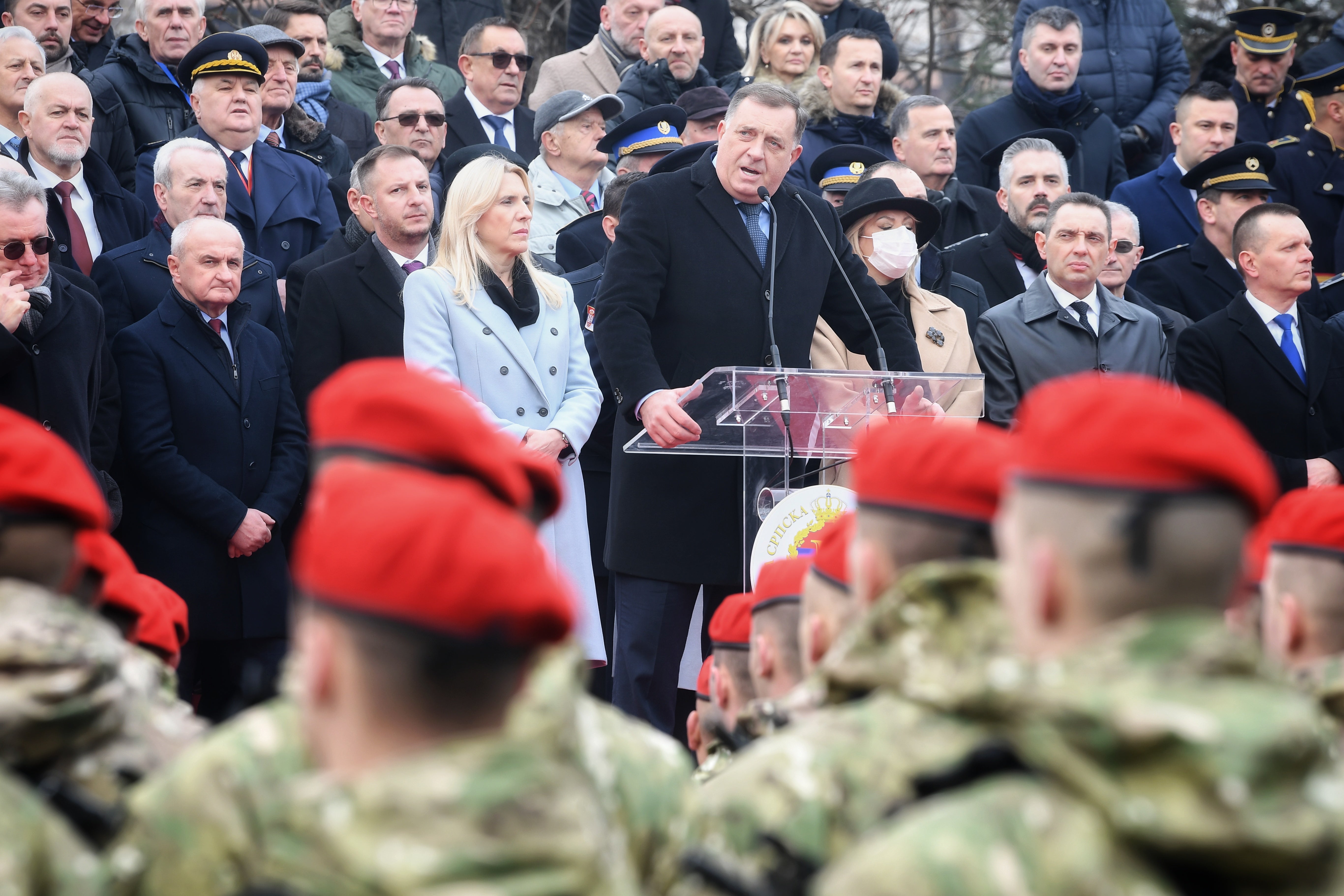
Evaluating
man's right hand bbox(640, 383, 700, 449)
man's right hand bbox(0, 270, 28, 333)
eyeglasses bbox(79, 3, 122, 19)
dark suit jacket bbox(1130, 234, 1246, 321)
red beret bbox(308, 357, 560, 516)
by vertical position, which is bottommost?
dark suit jacket bbox(1130, 234, 1246, 321)

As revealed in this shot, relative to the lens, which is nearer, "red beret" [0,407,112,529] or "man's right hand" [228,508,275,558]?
"red beret" [0,407,112,529]

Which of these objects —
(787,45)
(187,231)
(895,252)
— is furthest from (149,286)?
(787,45)

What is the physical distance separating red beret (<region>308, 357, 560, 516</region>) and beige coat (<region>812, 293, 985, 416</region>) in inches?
167

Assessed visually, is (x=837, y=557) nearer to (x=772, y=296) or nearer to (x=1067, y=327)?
(x=772, y=296)

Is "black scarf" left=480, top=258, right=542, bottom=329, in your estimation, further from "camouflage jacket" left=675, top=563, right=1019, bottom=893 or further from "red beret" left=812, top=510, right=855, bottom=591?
"camouflage jacket" left=675, top=563, right=1019, bottom=893

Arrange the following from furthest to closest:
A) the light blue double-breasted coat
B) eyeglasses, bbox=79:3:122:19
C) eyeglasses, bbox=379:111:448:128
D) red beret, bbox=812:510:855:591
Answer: eyeglasses, bbox=79:3:122:19 < eyeglasses, bbox=379:111:448:128 < the light blue double-breasted coat < red beret, bbox=812:510:855:591

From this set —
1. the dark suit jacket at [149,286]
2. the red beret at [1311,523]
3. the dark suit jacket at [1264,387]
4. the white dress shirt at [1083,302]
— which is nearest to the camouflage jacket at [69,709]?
the red beret at [1311,523]

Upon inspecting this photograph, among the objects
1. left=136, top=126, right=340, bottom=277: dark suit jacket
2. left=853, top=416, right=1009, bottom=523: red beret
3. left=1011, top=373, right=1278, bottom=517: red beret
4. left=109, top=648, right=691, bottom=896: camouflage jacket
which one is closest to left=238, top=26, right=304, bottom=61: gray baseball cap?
left=136, top=126, right=340, bottom=277: dark suit jacket

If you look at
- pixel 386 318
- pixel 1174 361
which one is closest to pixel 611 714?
pixel 386 318

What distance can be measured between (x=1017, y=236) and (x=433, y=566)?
7.00 m

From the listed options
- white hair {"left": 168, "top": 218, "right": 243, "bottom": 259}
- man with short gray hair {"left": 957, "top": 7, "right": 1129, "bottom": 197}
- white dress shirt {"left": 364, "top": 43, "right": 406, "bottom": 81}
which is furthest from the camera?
white dress shirt {"left": 364, "top": 43, "right": 406, "bottom": 81}

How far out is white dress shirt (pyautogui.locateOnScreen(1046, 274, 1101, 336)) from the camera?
7.36 metres

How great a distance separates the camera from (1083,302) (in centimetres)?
740

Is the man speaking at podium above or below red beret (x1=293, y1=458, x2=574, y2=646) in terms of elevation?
below
